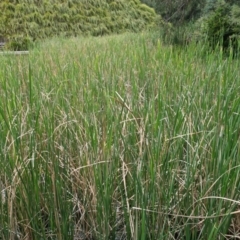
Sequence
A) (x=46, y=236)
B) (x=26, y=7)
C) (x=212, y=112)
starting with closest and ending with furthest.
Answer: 1. (x=46, y=236)
2. (x=212, y=112)
3. (x=26, y=7)

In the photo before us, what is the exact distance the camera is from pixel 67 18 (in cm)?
1000

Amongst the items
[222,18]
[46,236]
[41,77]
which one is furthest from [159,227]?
[222,18]

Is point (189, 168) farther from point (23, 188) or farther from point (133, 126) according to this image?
point (23, 188)

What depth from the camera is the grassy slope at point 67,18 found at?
912 cm

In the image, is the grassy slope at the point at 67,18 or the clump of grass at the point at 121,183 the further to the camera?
the grassy slope at the point at 67,18

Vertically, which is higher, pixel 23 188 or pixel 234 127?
pixel 234 127

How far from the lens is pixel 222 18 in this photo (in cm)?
498

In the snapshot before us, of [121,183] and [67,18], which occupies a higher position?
[121,183]

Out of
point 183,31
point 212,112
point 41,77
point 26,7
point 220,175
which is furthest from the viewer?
point 26,7

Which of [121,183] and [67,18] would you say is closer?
[121,183]

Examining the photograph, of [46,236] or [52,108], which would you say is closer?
[46,236]

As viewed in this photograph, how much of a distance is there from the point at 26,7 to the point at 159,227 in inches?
359

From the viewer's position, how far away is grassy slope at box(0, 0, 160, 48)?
9.12 meters

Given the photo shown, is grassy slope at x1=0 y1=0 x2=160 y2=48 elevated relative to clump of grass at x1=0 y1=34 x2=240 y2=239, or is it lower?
lower
